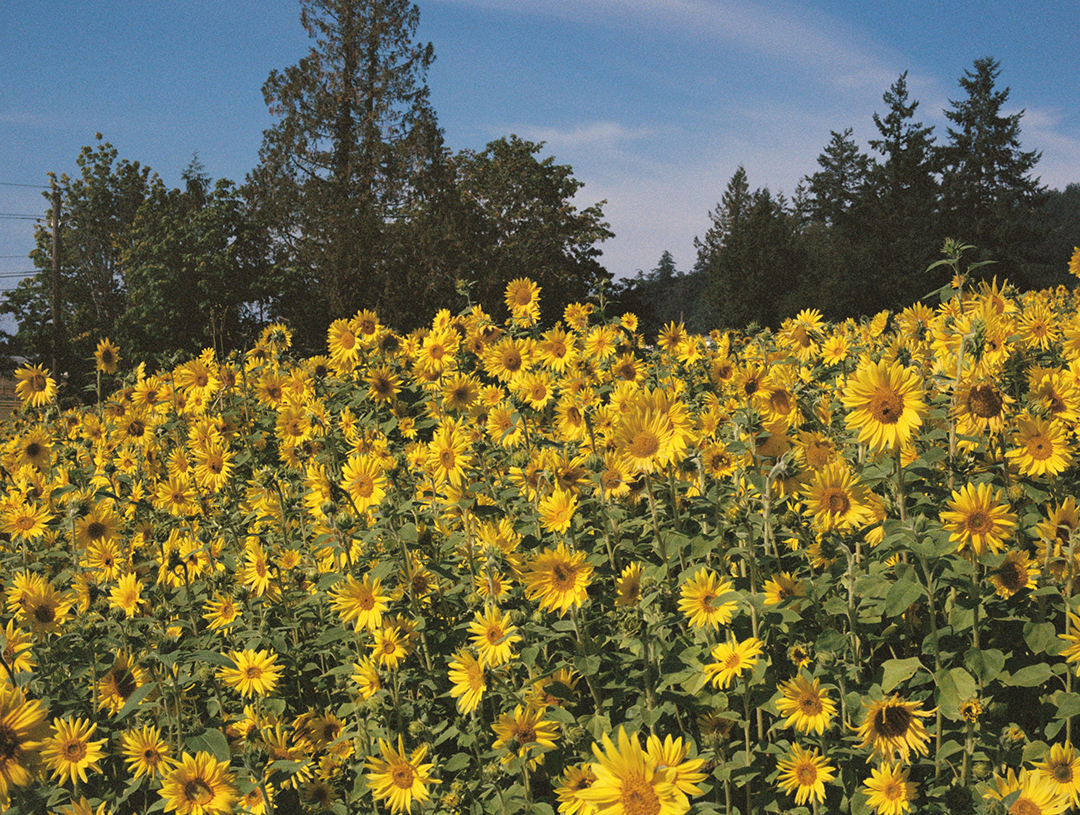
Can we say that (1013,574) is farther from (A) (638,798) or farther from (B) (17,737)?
(B) (17,737)

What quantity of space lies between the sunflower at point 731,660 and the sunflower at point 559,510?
0.74 metres

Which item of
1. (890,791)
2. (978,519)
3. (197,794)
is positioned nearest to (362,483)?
(197,794)

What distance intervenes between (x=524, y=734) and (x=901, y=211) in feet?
173

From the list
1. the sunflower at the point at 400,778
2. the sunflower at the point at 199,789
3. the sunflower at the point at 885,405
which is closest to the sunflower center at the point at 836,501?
the sunflower at the point at 885,405

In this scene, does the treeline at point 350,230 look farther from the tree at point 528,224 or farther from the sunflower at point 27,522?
the sunflower at point 27,522

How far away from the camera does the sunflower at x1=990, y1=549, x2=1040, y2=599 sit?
8.42ft

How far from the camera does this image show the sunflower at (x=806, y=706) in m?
2.40

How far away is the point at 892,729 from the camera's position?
89.9 inches

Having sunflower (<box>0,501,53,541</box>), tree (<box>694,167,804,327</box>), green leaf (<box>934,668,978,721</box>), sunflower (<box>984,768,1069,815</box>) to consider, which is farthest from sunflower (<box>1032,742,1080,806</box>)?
tree (<box>694,167,804,327</box>)

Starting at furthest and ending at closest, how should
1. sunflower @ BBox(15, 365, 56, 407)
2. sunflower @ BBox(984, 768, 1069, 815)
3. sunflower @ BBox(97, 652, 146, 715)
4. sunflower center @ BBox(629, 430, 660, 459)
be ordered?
sunflower @ BBox(15, 365, 56, 407), sunflower @ BBox(97, 652, 146, 715), sunflower center @ BBox(629, 430, 660, 459), sunflower @ BBox(984, 768, 1069, 815)

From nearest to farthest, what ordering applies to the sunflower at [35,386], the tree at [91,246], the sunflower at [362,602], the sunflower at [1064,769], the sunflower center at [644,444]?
the sunflower at [1064,769], the sunflower center at [644,444], the sunflower at [362,602], the sunflower at [35,386], the tree at [91,246]

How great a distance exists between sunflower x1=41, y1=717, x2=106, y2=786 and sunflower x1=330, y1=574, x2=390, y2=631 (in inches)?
36.0

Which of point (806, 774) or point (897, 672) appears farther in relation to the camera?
point (806, 774)

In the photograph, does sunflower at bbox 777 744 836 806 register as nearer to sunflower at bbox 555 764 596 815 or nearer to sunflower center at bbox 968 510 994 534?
sunflower at bbox 555 764 596 815
